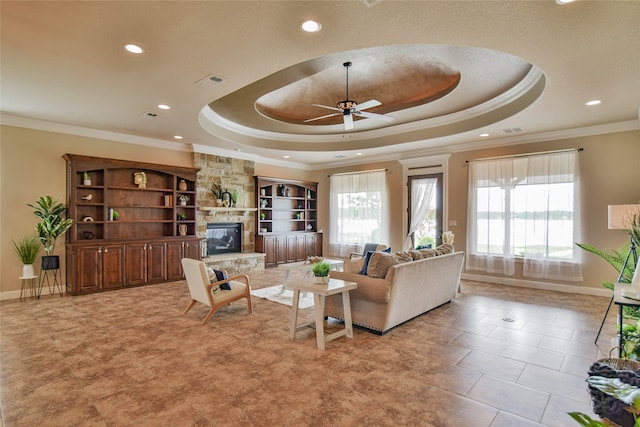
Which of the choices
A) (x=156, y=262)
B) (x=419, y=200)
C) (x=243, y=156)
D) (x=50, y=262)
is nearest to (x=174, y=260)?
(x=156, y=262)

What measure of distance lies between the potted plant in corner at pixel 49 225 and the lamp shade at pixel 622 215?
26.3ft

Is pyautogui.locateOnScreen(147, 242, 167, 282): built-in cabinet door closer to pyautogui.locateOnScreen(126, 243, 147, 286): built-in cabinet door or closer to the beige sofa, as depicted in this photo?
pyautogui.locateOnScreen(126, 243, 147, 286): built-in cabinet door

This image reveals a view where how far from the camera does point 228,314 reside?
4574mm

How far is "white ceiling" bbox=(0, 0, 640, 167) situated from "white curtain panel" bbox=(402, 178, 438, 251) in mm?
1613

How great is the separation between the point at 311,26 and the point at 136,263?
5.47m

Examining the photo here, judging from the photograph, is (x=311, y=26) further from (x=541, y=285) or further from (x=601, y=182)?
(x=541, y=285)

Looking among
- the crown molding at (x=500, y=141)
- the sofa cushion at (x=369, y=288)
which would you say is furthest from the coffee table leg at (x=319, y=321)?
the crown molding at (x=500, y=141)

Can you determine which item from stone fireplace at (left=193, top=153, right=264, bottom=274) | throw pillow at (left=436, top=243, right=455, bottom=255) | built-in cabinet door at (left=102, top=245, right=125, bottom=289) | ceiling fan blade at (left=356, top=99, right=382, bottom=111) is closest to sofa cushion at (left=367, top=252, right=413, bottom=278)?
throw pillow at (left=436, top=243, right=455, bottom=255)

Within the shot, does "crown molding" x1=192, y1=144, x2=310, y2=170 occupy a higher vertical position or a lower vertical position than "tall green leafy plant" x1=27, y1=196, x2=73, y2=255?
higher

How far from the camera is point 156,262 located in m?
6.43

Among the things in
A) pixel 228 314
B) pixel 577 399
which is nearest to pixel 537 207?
pixel 577 399

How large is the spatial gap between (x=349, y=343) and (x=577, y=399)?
1983mm

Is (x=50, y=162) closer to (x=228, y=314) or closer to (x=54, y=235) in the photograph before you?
(x=54, y=235)

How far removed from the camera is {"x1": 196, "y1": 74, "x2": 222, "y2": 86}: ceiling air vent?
3.78 metres
